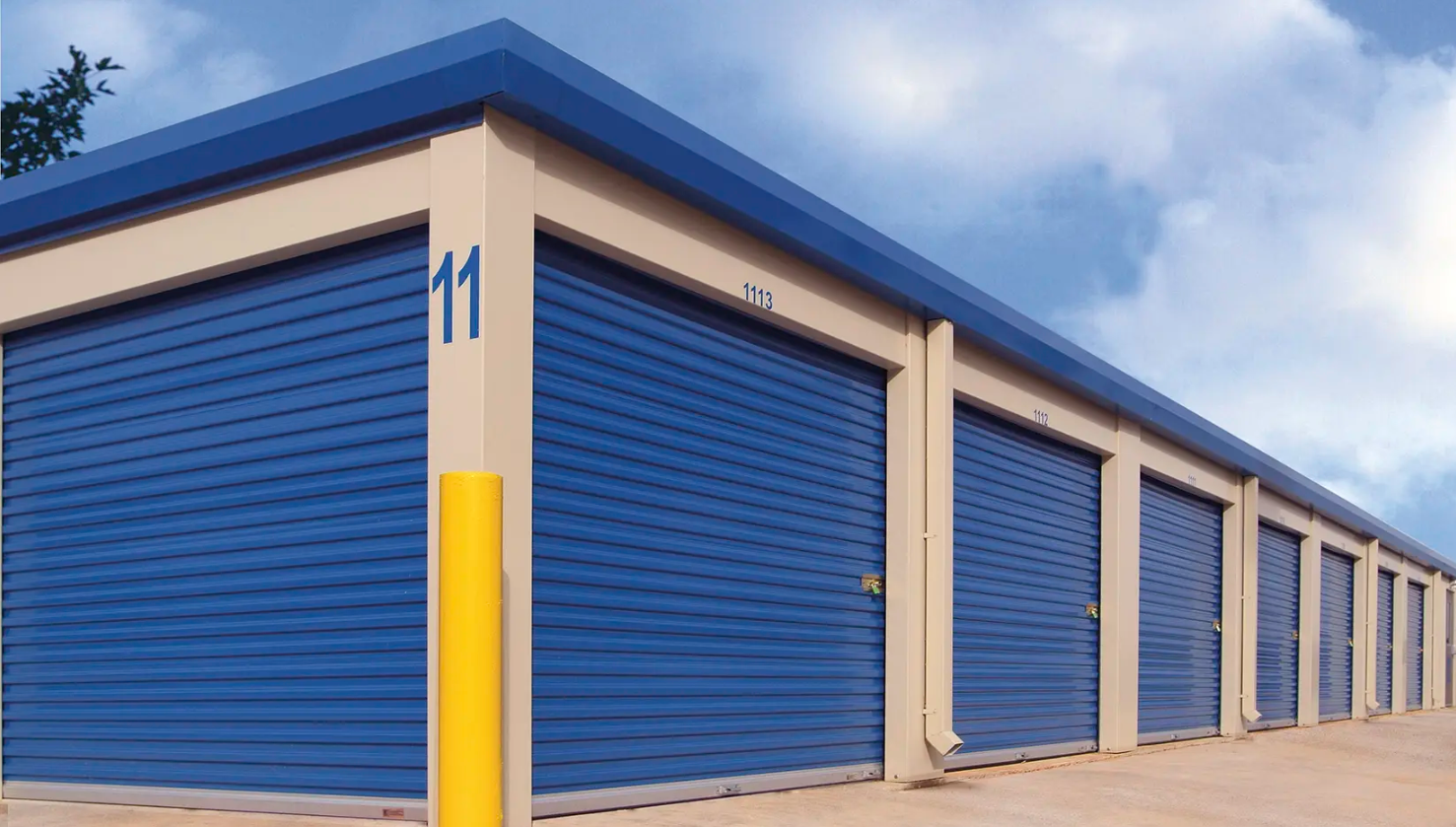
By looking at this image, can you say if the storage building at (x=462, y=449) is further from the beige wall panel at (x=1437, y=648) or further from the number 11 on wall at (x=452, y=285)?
the beige wall panel at (x=1437, y=648)

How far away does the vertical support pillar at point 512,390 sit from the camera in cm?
735

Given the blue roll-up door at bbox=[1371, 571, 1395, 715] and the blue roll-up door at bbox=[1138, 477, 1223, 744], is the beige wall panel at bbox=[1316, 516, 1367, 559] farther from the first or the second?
the blue roll-up door at bbox=[1138, 477, 1223, 744]

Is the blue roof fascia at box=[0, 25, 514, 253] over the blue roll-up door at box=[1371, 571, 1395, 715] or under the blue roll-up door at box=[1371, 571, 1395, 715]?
over

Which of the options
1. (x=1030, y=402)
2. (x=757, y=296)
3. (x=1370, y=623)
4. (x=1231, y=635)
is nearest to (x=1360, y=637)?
(x=1370, y=623)

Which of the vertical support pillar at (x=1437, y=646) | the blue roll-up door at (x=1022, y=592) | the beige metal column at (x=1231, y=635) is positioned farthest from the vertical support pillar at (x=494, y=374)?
the vertical support pillar at (x=1437, y=646)

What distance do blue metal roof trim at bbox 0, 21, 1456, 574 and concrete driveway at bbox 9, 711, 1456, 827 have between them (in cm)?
400

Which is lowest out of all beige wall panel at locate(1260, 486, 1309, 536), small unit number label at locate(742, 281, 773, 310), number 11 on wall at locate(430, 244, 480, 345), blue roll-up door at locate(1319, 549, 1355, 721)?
blue roll-up door at locate(1319, 549, 1355, 721)

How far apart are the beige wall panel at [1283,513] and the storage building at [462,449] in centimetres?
1180

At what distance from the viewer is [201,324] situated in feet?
30.2

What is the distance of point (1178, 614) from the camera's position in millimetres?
19000

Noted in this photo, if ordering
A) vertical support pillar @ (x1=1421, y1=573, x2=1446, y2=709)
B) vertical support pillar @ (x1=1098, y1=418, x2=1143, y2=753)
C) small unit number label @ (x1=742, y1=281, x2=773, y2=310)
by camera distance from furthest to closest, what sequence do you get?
vertical support pillar @ (x1=1421, y1=573, x2=1446, y2=709) < vertical support pillar @ (x1=1098, y1=418, x2=1143, y2=753) < small unit number label @ (x1=742, y1=281, x2=773, y2=310)

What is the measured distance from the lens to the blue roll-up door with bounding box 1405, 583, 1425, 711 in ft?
112

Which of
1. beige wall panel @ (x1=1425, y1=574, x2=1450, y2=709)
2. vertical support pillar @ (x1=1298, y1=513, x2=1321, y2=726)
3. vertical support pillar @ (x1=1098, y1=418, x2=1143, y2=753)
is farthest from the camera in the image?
beige wall panel @ (x1=1425, y1=574, x2=1450, y2=709)

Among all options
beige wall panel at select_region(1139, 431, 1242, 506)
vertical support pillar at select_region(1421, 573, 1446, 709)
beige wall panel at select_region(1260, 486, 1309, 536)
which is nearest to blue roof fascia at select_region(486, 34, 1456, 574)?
beige wall panel at select_region(1139, 431, 1242, 506)
